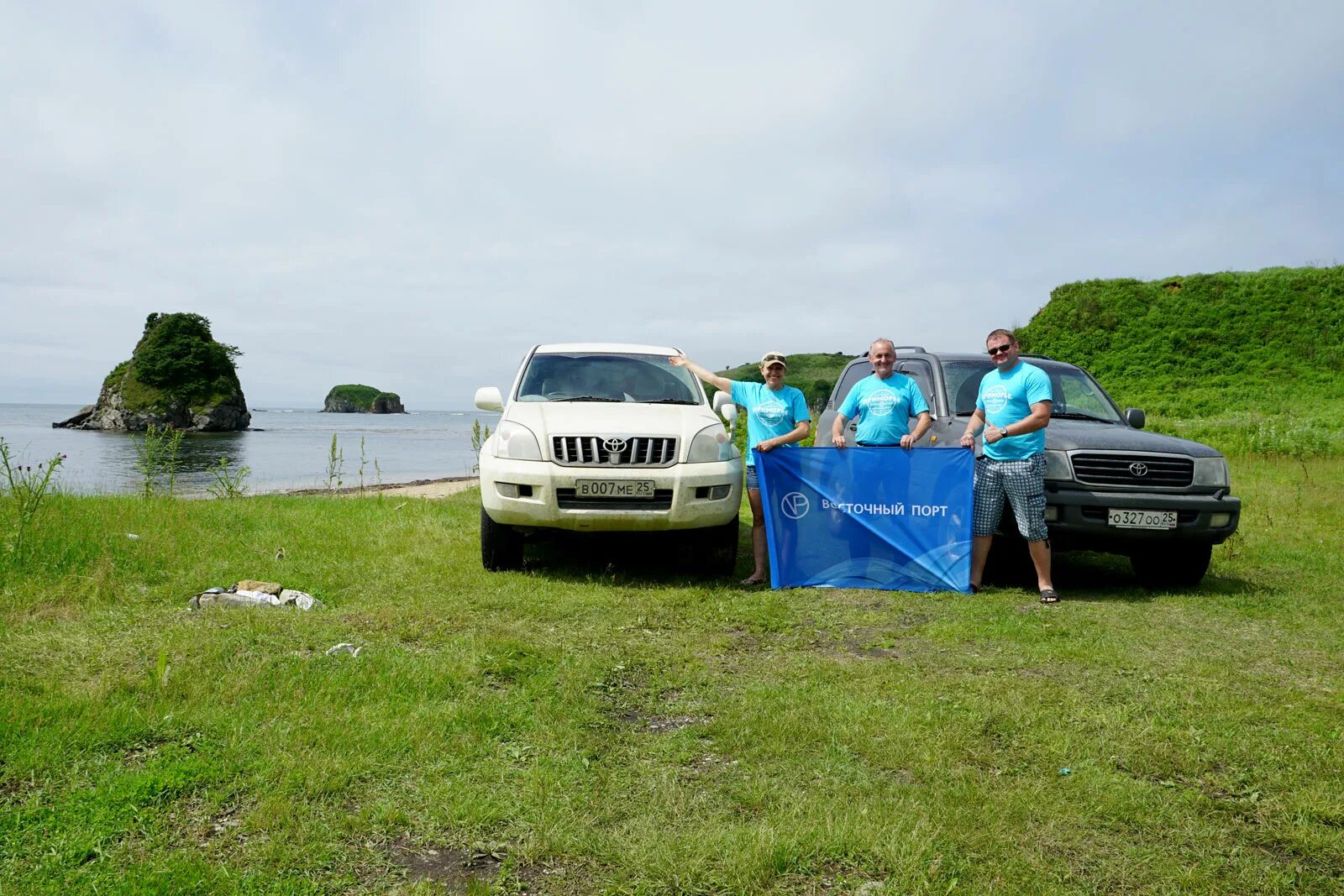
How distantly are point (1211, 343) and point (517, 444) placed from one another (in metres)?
30.2

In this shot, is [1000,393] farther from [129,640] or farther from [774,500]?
[129,640]

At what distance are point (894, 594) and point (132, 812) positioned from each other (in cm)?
531

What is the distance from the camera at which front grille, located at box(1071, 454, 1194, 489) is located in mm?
6496

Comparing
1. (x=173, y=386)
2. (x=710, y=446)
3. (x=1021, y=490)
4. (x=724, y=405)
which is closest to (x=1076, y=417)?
(x=1021, y=490)

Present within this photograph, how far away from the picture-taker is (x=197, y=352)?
266 ft

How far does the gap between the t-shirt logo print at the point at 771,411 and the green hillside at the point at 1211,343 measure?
17.4 metres

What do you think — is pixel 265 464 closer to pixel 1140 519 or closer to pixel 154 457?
pixel 154 457

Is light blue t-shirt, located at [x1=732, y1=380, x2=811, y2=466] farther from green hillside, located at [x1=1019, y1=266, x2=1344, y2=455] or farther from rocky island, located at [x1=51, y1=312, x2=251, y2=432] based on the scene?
rocky island, located at [x1=51, y1=312, x2=251, y2=432]

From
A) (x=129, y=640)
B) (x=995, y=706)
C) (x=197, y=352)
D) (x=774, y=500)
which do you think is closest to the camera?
(x=995, y=706)

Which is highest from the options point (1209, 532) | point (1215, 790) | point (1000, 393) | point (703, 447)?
point (1000, 393)

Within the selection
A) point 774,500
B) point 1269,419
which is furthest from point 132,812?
point 1269,419

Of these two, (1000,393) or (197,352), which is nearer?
(1000,393)

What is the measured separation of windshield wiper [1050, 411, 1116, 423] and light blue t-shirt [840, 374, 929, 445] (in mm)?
1427

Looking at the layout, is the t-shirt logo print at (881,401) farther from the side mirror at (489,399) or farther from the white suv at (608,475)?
the side mirror at (489,399)
